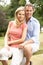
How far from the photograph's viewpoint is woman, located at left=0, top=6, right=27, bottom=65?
208 cm

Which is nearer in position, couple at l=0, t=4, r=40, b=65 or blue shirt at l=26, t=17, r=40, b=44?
couple at l=0, t=4, r=40, b=65

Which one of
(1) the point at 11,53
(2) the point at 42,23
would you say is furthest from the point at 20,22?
(2) the point at 42,23

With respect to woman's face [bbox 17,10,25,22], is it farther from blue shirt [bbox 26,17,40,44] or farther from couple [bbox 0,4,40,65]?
blue shirt [bbox 26,17,40,44]

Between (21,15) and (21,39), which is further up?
(21,15)

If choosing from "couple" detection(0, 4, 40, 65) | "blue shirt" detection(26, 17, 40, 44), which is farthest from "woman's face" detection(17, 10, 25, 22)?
"blue shirt" detection(26, 17, 40, 44)

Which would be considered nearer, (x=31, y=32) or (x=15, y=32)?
(x=15, y=32)

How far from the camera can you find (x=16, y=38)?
7.00ft

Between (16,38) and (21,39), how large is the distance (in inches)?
2.3

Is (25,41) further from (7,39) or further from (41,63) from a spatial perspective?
(41,63)

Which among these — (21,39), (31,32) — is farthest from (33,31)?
(21,39)

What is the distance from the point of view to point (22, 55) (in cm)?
211

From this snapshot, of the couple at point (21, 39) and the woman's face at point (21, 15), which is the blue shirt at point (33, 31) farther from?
the woman's face at point (21, 15)

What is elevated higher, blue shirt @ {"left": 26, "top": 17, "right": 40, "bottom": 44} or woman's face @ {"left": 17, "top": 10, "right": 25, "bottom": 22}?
woman's face @ {"left": 17, "top": 10, "right": 25, "bottom": 22}

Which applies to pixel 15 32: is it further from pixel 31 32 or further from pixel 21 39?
pixel 31 32
